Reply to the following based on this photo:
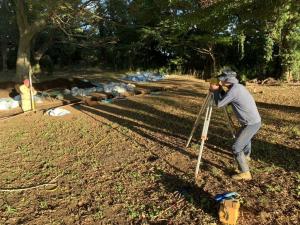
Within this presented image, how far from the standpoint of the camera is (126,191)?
534 cm

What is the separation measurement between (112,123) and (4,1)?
19448 mm

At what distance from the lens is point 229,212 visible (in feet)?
13.8

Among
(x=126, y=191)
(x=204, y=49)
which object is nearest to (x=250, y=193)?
(x=126, y=191)

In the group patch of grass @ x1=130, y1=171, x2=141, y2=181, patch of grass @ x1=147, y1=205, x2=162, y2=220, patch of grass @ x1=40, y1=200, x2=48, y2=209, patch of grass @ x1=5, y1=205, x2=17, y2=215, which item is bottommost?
patch of grass @ x1=5, y1=205, x2=17, y2=215

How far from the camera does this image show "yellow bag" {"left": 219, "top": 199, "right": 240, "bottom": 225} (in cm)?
Answer: 418

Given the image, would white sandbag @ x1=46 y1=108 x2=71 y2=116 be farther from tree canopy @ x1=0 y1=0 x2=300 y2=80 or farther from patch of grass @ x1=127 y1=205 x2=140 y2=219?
patch of grass @ x1=127 y1=205 x2=140 y2=219

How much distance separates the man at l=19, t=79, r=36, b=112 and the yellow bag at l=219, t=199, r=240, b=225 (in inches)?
337

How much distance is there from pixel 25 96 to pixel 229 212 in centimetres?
871

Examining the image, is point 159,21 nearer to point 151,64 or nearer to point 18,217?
point 151,64

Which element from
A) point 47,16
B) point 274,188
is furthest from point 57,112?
point 274,188

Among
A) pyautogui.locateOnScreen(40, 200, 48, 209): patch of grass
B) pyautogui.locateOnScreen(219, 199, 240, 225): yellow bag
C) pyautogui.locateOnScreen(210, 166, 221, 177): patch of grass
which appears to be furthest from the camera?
pyautogui.locateOnScreen(210, 166, 221, 177): patch of grass

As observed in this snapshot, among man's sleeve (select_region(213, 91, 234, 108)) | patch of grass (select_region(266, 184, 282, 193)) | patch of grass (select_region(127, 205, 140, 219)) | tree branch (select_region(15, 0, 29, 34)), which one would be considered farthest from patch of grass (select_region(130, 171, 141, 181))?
tree branch (select_region(15, 0, 29, 34))

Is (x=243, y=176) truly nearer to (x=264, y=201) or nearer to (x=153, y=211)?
(x=264, y=201)

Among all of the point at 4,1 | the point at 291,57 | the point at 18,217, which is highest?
the point at 4,1
